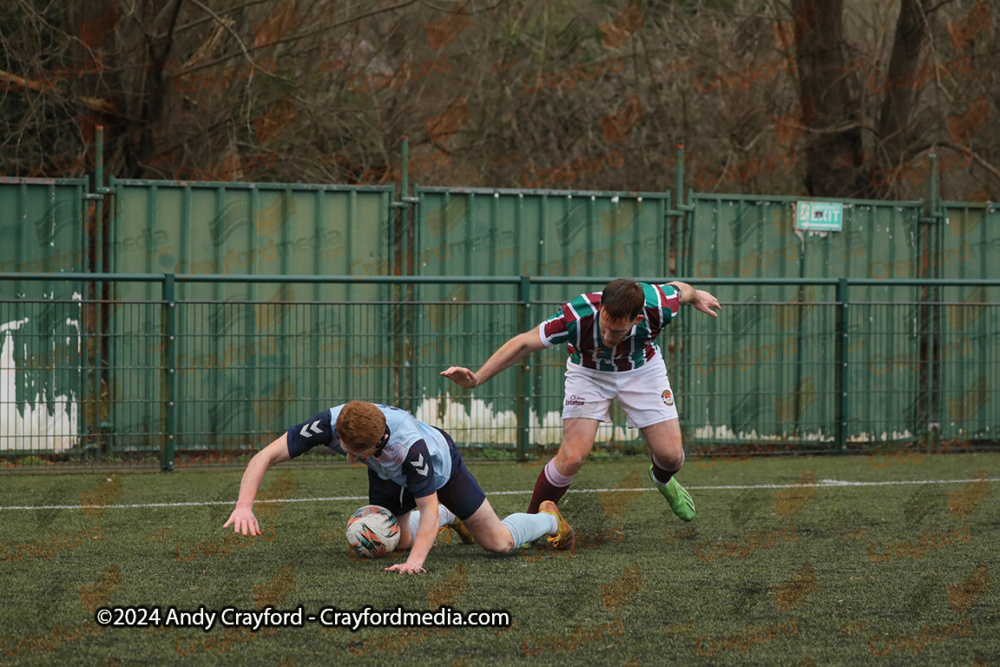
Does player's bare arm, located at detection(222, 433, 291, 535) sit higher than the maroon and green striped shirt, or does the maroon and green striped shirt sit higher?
the maroon and green striped shirt

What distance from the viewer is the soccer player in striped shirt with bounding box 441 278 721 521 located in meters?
6.56

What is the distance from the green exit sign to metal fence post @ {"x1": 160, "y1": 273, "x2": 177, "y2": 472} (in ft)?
20.7

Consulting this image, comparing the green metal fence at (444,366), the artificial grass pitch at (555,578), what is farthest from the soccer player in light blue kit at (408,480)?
the green metal fence at (444,366)

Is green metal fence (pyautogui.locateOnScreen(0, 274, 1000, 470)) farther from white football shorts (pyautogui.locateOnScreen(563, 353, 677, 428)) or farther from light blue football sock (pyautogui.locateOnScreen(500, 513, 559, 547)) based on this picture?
light blue football sock (pyautogui.locateOnScreen(500, 513, 559, 547))

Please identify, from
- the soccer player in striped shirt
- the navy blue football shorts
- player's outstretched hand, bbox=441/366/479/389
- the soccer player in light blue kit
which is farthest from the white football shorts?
the navy blue football shorts

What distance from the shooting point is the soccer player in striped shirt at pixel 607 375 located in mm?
6562

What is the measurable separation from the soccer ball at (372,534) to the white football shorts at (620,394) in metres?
1.32

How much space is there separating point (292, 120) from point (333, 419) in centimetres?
966

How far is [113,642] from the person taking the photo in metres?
4.30

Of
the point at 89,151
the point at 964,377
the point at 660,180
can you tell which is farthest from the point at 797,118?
the point at 89,151

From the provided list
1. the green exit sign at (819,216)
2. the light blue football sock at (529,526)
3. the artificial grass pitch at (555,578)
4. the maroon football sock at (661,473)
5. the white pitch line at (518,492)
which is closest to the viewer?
A: the artificial grass pitch at (555,578)

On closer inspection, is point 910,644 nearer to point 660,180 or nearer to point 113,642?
point 113,642

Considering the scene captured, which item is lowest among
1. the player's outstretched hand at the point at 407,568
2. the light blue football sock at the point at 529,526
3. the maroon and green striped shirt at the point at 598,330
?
the player's outstretched hand at the point at 407,568

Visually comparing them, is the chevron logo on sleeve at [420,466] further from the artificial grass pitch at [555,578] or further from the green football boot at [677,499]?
the green football boot at [677,499]
